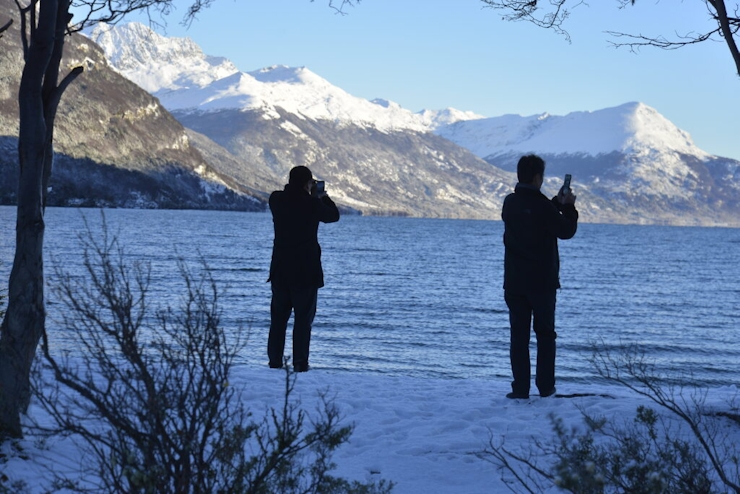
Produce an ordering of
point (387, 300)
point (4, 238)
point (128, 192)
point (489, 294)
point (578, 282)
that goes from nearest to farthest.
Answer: point (387, 300) → point (489, 294) → point (578, 282) → point (4, 238) → point (128, 192)

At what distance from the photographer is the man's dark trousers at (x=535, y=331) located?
7.78 m

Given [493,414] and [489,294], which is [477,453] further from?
[489,294]

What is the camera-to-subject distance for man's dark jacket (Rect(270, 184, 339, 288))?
8961 mm

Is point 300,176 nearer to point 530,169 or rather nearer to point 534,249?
point 530,169

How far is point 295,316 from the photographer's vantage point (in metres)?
9.40

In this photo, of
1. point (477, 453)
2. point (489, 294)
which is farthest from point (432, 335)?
point (477, 453)

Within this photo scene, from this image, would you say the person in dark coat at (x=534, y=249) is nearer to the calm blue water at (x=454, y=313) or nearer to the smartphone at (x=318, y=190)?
the smartphone at (x=318, y=190)

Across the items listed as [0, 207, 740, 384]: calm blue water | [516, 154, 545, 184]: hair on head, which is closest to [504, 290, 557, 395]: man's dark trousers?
[516, 154, 545, 184]: hair on head

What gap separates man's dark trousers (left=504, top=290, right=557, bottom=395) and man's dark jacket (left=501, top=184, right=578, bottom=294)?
0.11 meters

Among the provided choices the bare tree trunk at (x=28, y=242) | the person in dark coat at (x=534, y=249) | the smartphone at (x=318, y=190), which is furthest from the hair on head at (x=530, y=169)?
the bare tree trunk at (x=28, y=242)

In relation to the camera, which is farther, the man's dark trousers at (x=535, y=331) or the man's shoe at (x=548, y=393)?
the man's shoe at (x=548, y=393)

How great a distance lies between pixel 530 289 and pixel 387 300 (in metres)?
25.3

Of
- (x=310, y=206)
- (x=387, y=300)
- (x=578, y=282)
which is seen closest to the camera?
(x=310, y=206)

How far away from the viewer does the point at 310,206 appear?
8977 millimetres
